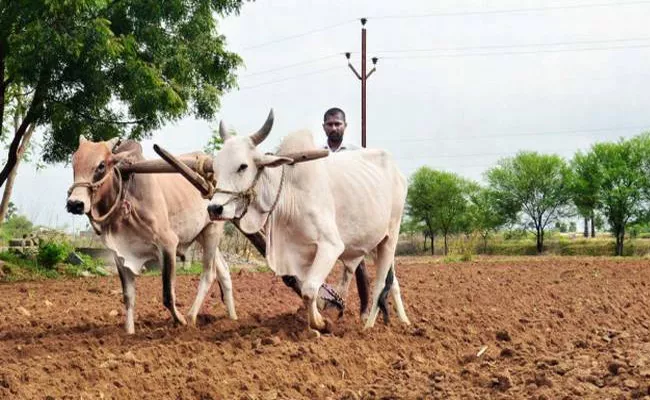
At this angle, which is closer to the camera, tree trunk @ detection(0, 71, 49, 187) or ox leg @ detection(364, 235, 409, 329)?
ox leg @ detection(364, 235, 409, 329)

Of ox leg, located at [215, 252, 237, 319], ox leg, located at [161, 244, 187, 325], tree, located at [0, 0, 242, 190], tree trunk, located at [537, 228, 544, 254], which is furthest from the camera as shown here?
tree trunk, located at [537, 228, 544, 254]

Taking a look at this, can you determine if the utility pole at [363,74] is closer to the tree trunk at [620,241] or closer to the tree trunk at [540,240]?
the tree trunk at [620,241]

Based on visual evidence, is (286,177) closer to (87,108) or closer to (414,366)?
(414,366)

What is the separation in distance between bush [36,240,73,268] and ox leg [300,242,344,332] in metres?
12.0

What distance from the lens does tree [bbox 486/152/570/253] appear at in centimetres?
5425

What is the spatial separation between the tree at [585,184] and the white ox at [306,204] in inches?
1681

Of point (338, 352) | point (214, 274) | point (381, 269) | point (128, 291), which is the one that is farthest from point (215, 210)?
point (214, 274)

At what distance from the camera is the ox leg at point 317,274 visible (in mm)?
6137

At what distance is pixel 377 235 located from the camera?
278 inches

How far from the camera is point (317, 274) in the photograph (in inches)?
242

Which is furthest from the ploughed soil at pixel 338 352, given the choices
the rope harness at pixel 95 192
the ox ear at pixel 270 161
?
the ox ear at pixel 270 161

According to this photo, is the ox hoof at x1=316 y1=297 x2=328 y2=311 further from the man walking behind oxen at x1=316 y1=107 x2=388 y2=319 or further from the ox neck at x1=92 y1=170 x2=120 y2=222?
the ox neck at x1=92 y1=170 x2=120 y2=222

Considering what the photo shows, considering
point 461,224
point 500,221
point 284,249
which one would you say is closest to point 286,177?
point 284,249

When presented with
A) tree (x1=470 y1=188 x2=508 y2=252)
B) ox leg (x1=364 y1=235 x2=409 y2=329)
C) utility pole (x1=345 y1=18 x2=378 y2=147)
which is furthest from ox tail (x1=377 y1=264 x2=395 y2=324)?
tree (x1=470 y1=188 x2=508 y2=252)
